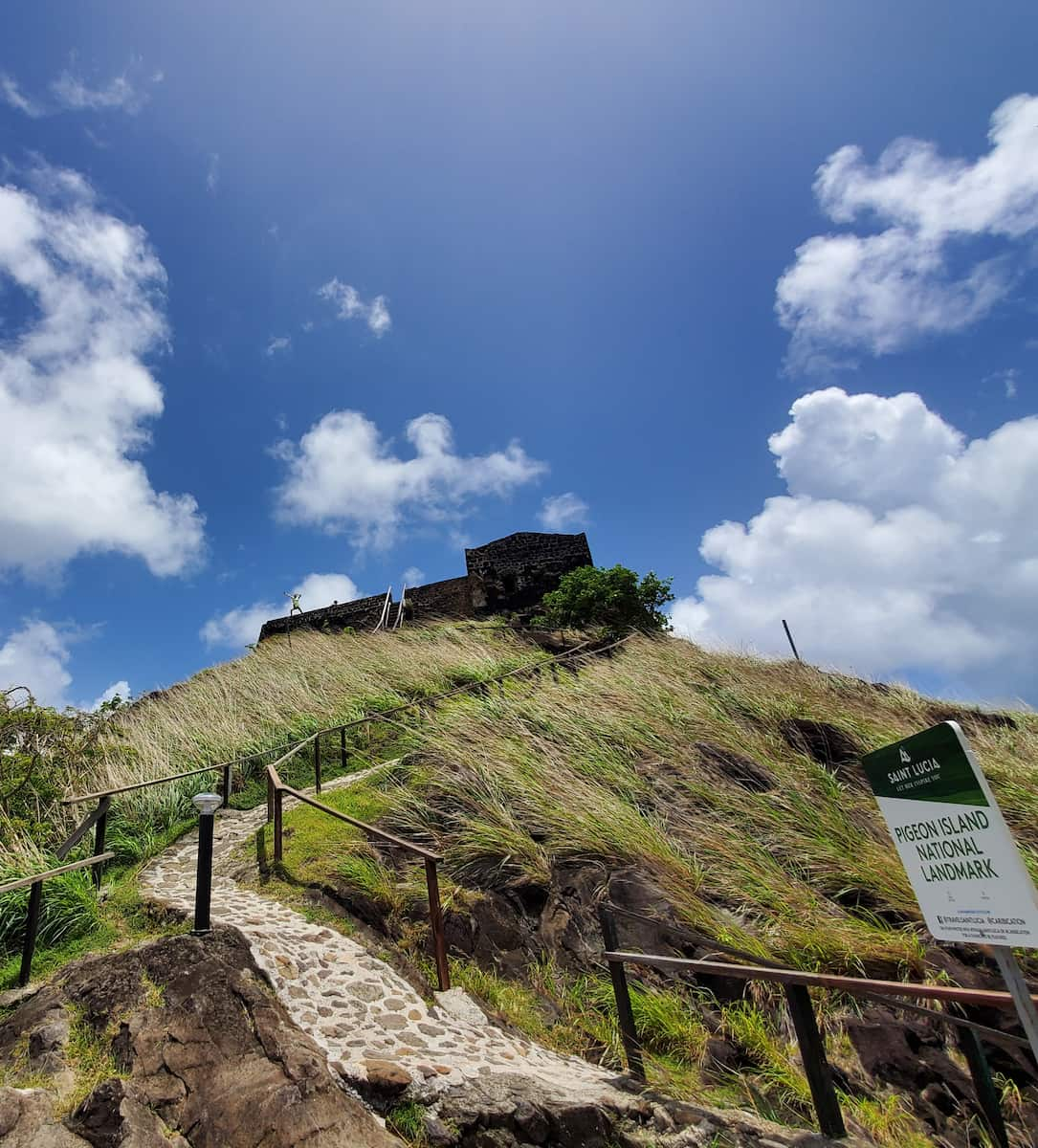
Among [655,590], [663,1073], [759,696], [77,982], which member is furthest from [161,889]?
[655,590]

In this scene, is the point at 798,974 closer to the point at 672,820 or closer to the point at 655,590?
the point at 672,820

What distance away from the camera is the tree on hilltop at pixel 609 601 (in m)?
14.3

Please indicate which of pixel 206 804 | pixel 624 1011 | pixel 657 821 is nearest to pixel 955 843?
pixel 624 1011

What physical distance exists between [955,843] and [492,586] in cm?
1723

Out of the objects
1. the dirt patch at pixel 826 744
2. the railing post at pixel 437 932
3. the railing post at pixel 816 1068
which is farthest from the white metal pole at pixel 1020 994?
the dirt patch at pixel 826 744

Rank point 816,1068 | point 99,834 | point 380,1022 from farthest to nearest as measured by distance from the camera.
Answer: point 99,834, point 380,1022, point 816,1068

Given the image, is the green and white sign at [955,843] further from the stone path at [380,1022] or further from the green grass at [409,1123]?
the green grass at [409,1123]

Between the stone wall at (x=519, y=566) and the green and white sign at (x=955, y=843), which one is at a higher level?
the stone wall at (x=519, y=566)

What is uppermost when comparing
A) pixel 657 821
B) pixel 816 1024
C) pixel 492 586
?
pixel 492 586

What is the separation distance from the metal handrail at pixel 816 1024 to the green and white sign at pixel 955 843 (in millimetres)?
354

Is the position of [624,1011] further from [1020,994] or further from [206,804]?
[206,804]

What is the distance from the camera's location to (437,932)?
14.0ft

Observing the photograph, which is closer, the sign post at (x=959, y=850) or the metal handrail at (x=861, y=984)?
the sign post at (x=959, y=850)

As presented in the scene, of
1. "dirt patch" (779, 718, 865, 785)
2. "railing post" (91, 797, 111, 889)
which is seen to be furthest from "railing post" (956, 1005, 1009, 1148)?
"railing post" (91, 797, 111, 889)
